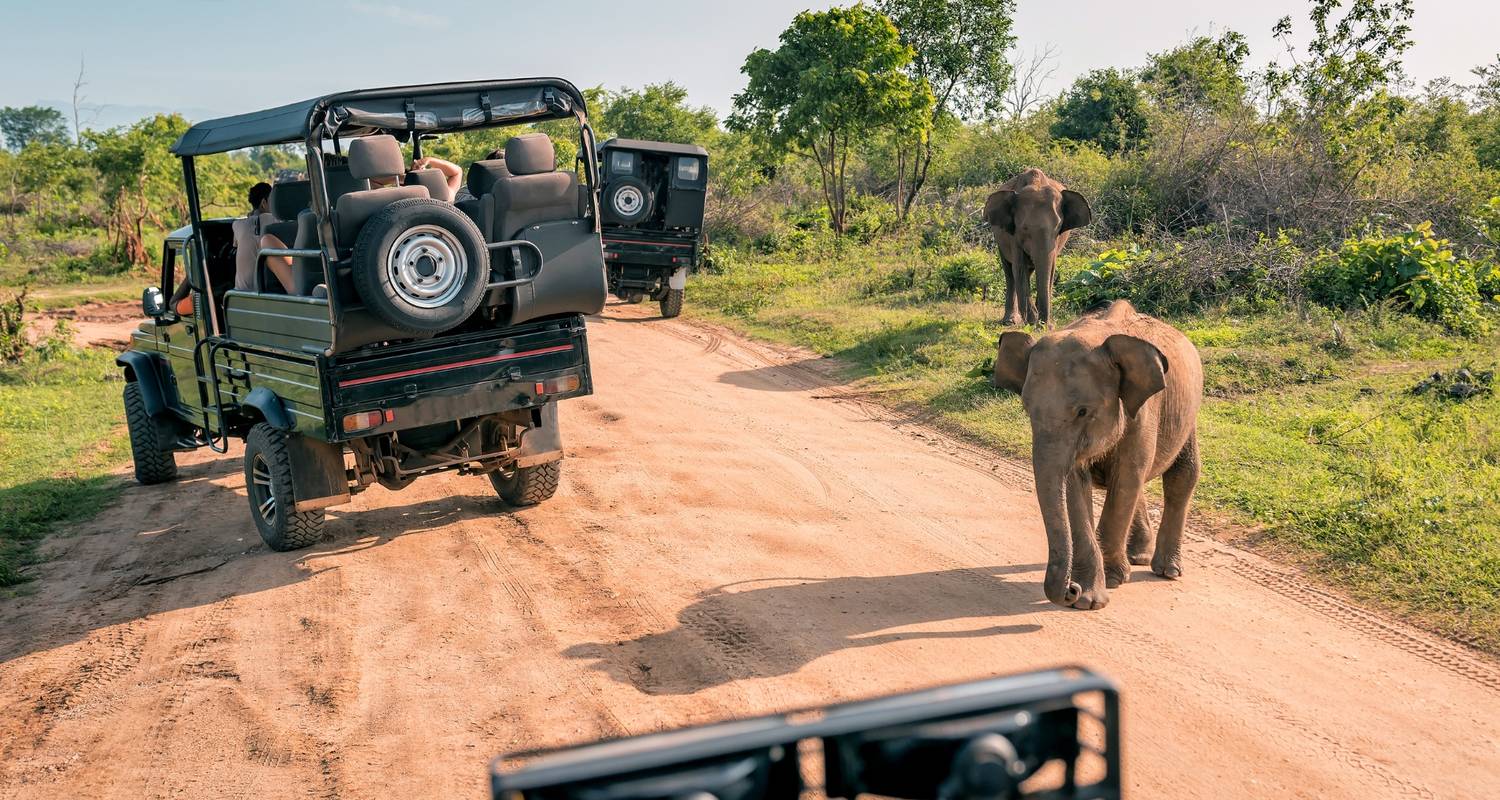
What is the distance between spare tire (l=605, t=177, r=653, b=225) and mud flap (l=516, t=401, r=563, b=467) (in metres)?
→ 11.6

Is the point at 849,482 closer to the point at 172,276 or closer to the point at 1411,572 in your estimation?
the point at 1411,572

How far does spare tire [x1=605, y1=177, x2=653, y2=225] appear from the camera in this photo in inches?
770

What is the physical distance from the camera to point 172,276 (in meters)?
9.70

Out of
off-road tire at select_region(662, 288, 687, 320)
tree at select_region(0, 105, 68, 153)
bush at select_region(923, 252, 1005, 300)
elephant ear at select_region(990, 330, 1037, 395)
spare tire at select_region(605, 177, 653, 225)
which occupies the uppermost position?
tree at select_region(0, 105, 68, 153)

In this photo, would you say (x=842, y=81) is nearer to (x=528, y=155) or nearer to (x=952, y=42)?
(x=952, y=42)

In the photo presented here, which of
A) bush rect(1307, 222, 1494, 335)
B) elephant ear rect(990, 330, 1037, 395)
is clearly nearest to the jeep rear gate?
elephant ear rect(990, 330, 1037, 395)

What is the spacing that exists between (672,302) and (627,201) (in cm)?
185

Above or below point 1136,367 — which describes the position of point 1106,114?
above

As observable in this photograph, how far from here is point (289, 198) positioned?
331 inches

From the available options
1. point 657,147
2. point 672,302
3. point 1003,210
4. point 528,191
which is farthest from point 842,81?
point 528,191

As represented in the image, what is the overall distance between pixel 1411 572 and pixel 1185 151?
1469 centimetres

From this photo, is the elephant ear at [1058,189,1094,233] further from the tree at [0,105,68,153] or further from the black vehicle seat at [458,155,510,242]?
the tree at [0,105,68,153]

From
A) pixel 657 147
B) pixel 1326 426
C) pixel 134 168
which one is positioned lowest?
pixel 1326 426

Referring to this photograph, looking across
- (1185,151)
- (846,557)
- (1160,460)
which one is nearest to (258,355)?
(846,557)
